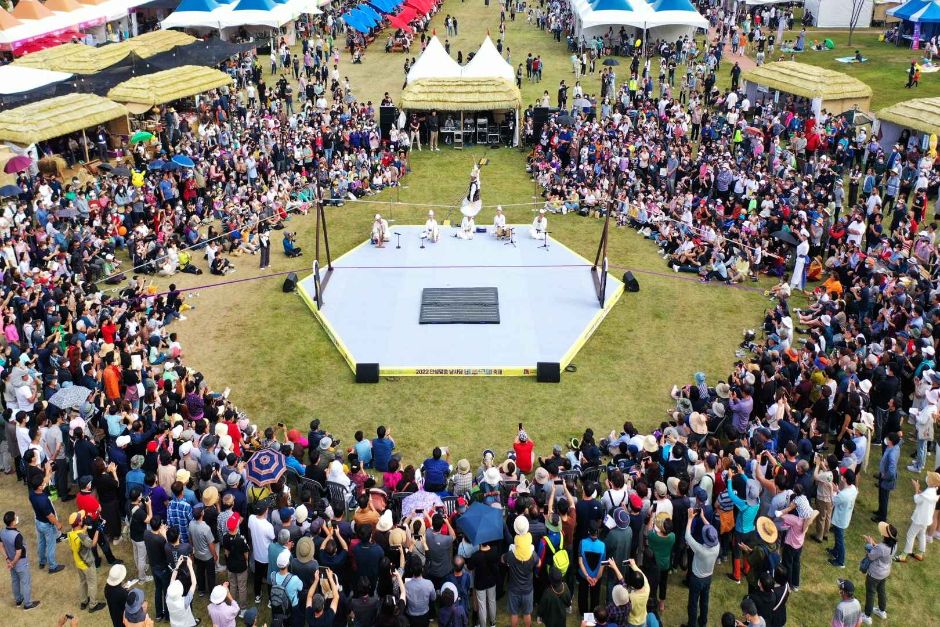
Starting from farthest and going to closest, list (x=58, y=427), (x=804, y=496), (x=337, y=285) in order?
(x=337, y=285)
(x=58, y=427)
(x=804, y=496)

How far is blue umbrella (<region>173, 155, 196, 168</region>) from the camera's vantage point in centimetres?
2386

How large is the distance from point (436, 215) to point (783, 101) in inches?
589

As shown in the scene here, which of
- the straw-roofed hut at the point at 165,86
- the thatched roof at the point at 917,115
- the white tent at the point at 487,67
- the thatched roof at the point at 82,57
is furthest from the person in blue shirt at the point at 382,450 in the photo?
the thatched roof at the point at 82,57

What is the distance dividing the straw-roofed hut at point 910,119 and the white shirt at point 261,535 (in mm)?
22973

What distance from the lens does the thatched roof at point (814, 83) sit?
94.0 ft

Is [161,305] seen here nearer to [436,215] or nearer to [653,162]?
[436,215]

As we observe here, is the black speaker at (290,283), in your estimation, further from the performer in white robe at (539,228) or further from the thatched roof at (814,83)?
the thatched roof at (814,83)

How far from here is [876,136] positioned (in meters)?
26.6

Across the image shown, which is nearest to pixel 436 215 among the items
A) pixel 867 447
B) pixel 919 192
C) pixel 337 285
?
pixel 337 285

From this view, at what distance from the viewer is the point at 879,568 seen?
1031cm

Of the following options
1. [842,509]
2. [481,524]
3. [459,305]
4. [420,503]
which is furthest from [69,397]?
[842,509]

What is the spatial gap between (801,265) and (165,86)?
22618mm

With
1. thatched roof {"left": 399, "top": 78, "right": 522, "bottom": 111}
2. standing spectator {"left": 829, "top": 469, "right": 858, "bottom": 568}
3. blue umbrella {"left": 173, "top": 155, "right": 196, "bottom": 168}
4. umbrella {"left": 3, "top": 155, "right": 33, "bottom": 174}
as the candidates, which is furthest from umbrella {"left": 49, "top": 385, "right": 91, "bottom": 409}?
thatched roof {"left": 399, "top": 78, "right": 522, "bottom": 111}

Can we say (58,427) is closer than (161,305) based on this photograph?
Yes
